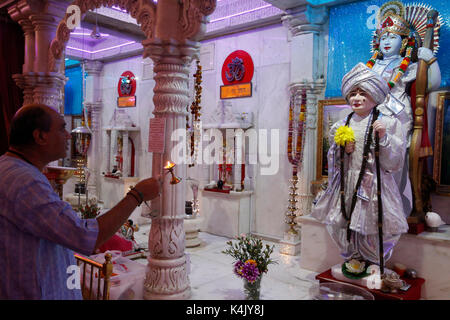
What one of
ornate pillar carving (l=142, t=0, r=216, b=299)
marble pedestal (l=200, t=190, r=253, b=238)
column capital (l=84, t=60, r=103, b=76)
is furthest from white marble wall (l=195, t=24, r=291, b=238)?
column capital (l=84, t=60, r=103, b=76)

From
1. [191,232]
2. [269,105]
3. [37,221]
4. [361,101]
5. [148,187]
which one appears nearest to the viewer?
[37,221]

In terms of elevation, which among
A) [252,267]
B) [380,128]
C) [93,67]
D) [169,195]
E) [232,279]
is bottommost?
[232,279]

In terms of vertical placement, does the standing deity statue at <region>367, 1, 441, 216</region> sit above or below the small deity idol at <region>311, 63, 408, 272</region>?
above

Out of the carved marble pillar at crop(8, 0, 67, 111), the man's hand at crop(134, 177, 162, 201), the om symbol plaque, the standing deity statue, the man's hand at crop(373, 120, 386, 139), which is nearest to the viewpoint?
the man's hand at crop(134, 177, 162, 201)

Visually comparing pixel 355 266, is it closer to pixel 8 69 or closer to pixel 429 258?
pixel 429 258

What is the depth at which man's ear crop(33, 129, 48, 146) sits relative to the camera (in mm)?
1416

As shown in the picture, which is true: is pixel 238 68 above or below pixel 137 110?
above

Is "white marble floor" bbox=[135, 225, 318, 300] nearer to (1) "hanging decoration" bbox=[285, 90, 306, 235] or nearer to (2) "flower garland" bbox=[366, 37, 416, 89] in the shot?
(1) "hanging decoration" bbox=[285, 90, 306, 235]

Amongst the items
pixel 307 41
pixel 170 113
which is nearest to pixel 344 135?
pixel 170 113

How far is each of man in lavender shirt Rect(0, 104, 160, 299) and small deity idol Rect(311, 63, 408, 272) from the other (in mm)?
2661

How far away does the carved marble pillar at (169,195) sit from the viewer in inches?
121

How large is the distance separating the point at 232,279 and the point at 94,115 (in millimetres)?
6637

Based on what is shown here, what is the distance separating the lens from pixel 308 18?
522 cm

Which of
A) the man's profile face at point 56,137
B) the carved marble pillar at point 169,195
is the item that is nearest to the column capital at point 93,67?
the carved marble pillar at point 169,195
